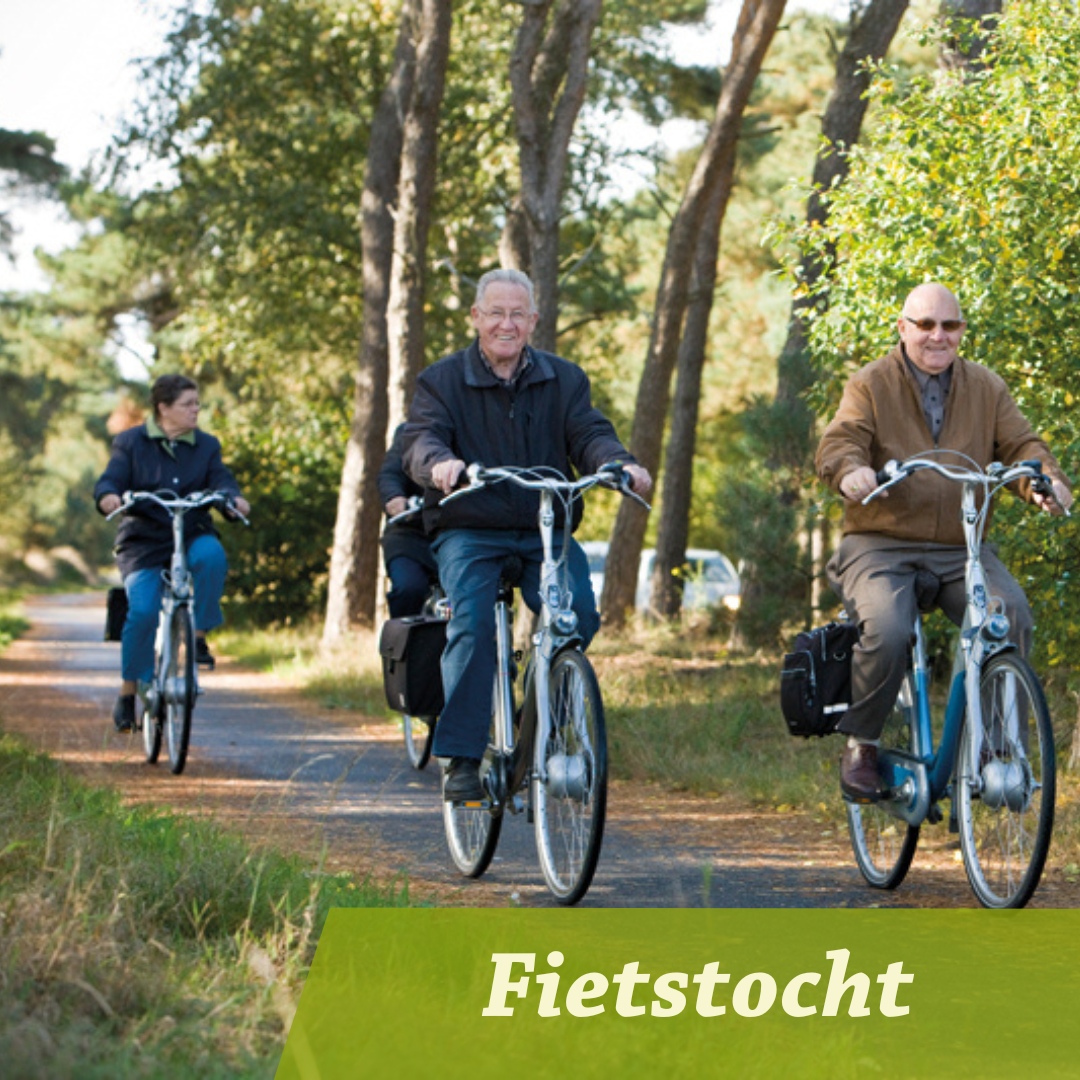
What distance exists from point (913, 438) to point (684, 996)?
266 cm

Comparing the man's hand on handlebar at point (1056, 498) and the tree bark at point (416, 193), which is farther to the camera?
the tree bark at point (416, 193)

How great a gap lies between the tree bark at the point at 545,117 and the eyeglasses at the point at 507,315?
28.5 ft

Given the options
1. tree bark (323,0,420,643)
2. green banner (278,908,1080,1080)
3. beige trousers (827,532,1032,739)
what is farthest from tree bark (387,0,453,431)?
green banner (278,908,1080,1080)

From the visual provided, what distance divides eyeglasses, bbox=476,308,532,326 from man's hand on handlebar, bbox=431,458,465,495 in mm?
655

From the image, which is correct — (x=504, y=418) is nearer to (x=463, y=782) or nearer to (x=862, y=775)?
(x=463, y=782)

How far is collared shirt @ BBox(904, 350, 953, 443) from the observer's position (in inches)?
254

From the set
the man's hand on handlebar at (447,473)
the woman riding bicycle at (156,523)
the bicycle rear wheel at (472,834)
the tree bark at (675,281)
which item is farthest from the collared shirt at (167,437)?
the tree bark at (675,281)

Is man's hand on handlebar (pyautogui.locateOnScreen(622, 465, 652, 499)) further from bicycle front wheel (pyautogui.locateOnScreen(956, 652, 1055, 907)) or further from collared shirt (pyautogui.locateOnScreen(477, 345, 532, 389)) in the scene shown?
bicycle front wheel (pyautogui.locateOnScreen(956, 652, 1055, 907))

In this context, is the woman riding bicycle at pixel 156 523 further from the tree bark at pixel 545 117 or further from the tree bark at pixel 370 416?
the tree bark at pixel 370 416

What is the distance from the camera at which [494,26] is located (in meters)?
26.7

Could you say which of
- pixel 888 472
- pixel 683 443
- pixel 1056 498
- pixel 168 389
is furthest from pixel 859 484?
pixel 683 443

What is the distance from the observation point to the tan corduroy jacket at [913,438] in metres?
6.27

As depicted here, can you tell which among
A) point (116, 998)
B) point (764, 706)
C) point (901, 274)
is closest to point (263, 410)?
point (764, 706)

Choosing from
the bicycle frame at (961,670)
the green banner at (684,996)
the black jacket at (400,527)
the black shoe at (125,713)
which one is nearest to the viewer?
the green banner at (684,996)
